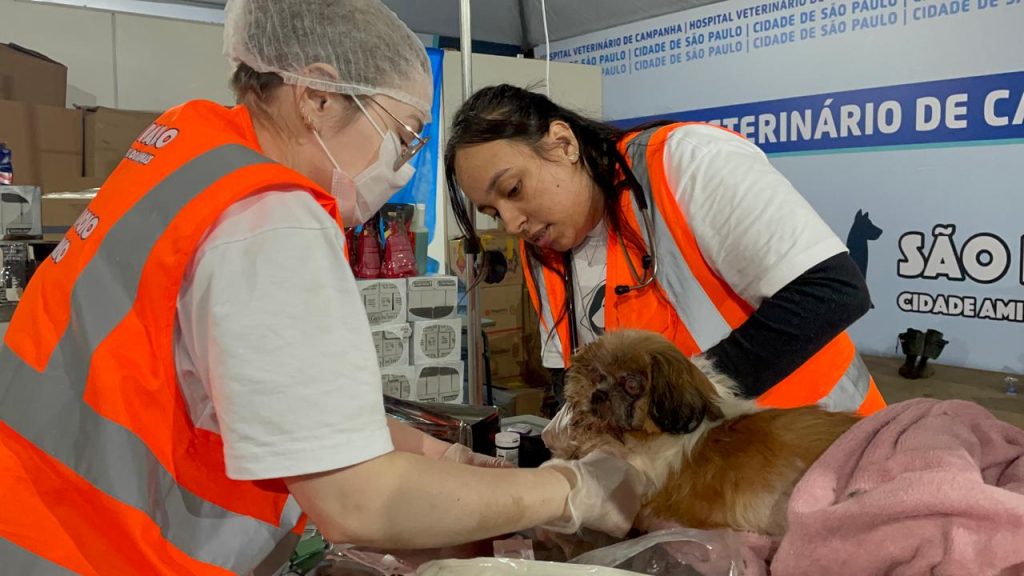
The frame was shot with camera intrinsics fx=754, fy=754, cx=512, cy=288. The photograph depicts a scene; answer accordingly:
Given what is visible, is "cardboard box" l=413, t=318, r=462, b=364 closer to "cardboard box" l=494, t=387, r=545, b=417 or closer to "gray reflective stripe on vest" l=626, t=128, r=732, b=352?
"cardboard box" l=494, t=387, r=545, b=417

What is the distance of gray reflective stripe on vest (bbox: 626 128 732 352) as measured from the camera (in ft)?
6.40

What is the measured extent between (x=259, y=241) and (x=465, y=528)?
1.66 ft

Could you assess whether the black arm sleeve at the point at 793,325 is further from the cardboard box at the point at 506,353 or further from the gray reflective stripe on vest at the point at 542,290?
the cardboard box at the point at 506,353

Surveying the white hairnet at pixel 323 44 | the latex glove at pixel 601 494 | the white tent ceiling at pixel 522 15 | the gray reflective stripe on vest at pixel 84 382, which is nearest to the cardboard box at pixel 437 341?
the latex glove at pixel 601 494

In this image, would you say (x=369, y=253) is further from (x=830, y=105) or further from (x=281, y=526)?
(x=830, y=105)

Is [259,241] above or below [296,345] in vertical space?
above

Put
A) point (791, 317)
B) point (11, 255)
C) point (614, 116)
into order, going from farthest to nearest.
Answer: point (614, 116)
point (11, 255)
point (791, 317)

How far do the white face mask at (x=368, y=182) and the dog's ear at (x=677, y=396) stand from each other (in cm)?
65

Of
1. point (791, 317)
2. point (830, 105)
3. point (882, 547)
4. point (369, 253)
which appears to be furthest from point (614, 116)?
point (882, 547)

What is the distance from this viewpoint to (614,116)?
6395mm

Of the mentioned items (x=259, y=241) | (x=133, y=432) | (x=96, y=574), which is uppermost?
(x=259, y=241)

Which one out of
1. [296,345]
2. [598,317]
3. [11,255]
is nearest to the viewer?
[296,345]

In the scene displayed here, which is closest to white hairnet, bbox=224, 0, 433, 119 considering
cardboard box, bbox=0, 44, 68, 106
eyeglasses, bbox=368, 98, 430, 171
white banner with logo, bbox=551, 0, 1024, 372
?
eyeglasses, bbox=368, 98, 430, 171

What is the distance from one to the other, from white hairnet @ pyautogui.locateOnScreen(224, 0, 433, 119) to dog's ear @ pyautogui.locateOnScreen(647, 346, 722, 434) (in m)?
0.75
